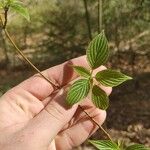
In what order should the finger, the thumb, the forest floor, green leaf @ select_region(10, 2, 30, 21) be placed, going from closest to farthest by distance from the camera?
green leaf @ select_region(10, 2, 30, 21) < the thumb < the finger < the forest floor

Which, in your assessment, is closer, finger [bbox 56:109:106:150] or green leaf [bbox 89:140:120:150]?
green leaf [bbox 89:140:120:150]

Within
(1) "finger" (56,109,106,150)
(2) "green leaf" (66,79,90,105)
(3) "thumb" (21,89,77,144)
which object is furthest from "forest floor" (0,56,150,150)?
(2) "green leaf" (66,79,90,105)

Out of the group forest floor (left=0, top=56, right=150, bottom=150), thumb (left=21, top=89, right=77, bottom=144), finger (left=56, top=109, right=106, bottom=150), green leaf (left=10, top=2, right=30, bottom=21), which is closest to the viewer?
green leaf (left=10, top=2, right=30, bottom=21)

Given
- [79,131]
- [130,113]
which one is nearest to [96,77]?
[79,131]

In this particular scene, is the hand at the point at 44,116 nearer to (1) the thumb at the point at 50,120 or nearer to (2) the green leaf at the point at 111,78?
(1) the thumb at the point at 50,120

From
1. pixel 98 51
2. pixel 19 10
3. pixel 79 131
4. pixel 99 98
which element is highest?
pixel 19 10

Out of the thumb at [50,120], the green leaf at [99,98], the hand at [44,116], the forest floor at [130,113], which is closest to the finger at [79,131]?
the hand at [44,116]

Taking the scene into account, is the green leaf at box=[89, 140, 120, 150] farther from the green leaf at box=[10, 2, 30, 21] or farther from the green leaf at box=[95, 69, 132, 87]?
the green leaf at box=[10, 2, 30, 21]

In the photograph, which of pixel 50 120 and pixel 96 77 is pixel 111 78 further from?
pixel 50 120
